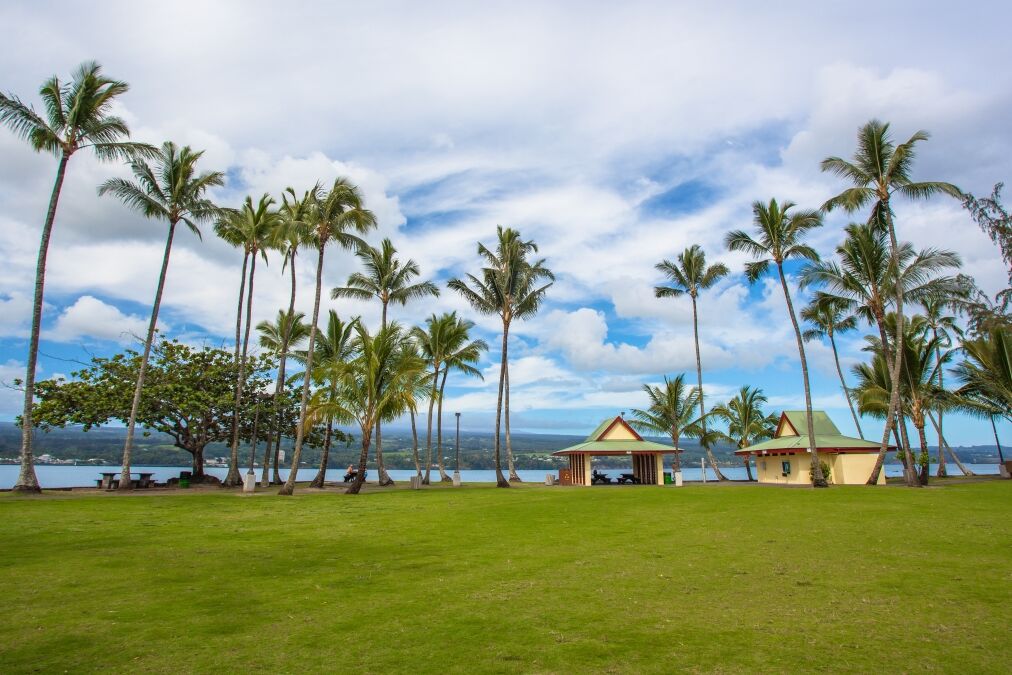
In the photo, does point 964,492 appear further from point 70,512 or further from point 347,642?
point 70,512

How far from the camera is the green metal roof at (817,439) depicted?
105 feet

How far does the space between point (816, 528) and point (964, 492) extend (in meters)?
14.5

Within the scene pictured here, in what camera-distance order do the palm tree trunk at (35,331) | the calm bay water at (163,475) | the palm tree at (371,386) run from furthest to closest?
1. the calm bay water at (163,475)
2. the palm tree at (371,386)
3. the palm tree trunk at (35,331)

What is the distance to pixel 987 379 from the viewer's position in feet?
111

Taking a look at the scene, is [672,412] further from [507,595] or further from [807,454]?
[507,595]

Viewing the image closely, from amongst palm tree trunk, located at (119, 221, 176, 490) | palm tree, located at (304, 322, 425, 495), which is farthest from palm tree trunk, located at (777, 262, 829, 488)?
palm tree trunk, located at (119, 221, 176, 490)

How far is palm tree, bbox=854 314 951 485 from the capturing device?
32.5 m

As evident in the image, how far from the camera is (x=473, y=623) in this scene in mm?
6539

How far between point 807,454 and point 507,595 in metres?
30.6

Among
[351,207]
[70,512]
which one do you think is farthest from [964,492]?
[70,512]

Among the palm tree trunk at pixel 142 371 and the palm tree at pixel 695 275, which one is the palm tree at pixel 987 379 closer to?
the palm tree at pixel 695 275

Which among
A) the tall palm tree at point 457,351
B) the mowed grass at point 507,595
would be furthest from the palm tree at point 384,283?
the mowed grass at point 507,595

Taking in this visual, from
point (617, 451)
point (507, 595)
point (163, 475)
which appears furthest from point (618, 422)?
point (163, 475)

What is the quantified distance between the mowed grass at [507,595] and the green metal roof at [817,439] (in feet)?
57.4
